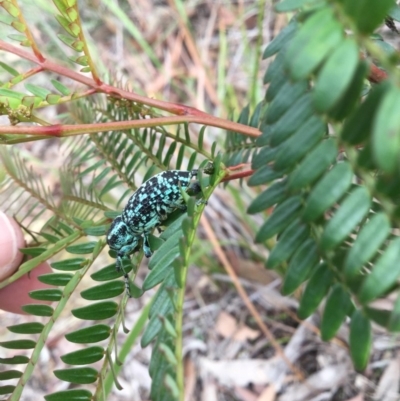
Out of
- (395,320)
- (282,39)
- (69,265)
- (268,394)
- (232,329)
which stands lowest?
(268,394)

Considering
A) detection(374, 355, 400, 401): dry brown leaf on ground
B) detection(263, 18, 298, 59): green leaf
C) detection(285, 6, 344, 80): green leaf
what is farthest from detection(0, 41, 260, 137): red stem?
detection(374, 355, 400, 401): dry brown leaf on ground

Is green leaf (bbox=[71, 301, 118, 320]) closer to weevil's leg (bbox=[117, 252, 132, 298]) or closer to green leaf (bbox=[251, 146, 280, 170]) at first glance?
weevil's leg (bbox=[117, 252, 132, 298])

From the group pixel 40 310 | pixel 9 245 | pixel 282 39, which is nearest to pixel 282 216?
pixel 282 39

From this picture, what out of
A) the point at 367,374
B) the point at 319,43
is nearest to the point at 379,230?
the point at 319,43

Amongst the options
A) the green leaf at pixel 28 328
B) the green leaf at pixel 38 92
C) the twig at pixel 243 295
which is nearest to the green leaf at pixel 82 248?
the green leaf at pixel 28 328

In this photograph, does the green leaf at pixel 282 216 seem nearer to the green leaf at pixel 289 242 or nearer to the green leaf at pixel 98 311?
the green leaf at pixel 289 242

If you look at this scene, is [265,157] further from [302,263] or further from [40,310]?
[40,310]
